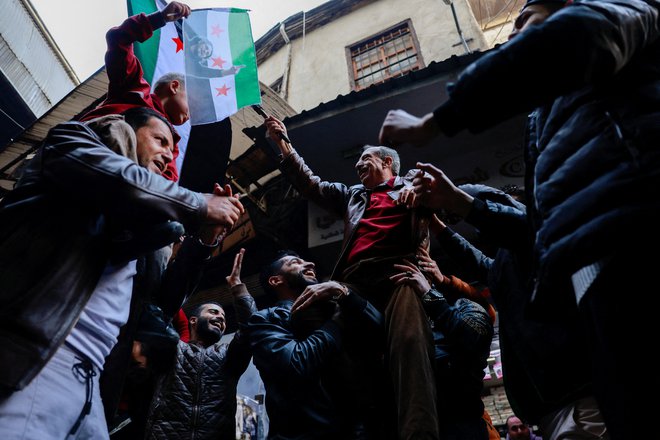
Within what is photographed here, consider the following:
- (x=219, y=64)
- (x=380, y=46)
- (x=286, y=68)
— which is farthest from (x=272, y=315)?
(x=286, y=68)

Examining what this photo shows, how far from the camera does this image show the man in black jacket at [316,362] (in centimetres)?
250

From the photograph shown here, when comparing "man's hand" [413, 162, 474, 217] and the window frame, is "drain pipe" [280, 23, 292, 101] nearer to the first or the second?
the window frame

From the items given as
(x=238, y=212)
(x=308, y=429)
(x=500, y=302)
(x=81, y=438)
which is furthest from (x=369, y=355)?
(x=81, y=438)

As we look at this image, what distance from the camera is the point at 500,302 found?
207cm

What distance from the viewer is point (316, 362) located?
2.51 metres

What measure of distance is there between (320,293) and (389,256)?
61cm

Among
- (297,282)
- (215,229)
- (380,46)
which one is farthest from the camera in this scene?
(380,46)

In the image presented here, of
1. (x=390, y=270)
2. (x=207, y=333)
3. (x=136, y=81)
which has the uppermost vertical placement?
(x=136, y=81)

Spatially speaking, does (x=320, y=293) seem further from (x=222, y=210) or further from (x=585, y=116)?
(x=585, y=116)

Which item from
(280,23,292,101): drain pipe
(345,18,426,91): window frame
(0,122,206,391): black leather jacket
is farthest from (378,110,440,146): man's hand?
(280,23,292,101): drain pipe

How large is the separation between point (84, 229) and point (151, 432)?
7.98ft

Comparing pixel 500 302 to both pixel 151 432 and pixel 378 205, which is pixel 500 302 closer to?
pixel 378 205

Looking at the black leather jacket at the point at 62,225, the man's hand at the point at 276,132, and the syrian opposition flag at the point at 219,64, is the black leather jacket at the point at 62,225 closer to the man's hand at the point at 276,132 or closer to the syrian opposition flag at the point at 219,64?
the man's hand at the point at 276,132

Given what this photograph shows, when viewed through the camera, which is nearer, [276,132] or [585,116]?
[585,116]
